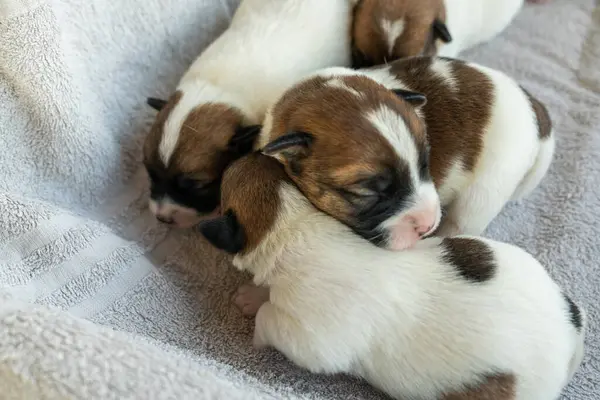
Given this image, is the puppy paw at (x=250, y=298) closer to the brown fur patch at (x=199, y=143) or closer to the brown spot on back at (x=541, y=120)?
the brown fur patch at (x=199, y=143)

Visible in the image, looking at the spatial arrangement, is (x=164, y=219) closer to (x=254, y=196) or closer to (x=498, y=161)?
(x=254, y=196)

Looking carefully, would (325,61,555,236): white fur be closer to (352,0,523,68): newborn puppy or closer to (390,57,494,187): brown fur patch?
(390,57,494,187): brown fur patch

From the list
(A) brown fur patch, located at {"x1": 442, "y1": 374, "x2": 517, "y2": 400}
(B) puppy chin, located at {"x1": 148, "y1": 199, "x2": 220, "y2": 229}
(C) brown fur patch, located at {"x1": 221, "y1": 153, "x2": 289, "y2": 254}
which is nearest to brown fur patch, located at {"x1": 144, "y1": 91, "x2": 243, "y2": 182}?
(B) puppy chin, located at {"x1": 148, "y1": 199, "x2": 220, "y2": 229}

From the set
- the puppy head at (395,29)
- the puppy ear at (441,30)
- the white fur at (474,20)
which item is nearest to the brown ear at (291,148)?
the puppy head at (395,29)

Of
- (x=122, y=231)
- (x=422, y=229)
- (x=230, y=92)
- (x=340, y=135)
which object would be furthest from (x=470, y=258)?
(x=122, y=231)

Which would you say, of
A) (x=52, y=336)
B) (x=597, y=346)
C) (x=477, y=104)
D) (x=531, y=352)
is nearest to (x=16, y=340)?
(x=52, y=336)
